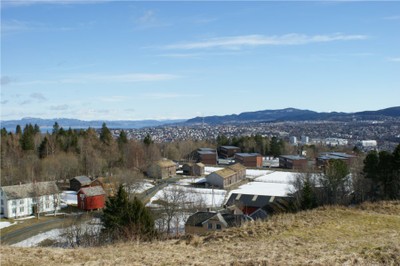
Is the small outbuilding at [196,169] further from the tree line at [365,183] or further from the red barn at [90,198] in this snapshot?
the tree line at [365,183]

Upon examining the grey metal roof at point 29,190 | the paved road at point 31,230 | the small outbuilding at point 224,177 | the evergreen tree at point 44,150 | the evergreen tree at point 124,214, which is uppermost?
the evergreen tree at point 44,150

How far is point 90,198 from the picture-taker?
38219mm

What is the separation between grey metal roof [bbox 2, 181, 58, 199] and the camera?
3597cm

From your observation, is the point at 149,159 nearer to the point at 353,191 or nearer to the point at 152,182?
the point at 152,182

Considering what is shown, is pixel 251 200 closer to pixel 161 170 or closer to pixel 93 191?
pixel 93 191

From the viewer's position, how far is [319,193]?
30.5 meters

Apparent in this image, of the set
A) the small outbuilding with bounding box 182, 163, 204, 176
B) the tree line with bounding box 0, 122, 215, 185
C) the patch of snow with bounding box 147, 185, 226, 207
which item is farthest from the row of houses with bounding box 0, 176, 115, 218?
the small outbuilding with bounding box 182, 163, 204, 176

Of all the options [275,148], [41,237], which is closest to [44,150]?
[41,237]

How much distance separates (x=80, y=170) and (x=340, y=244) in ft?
156

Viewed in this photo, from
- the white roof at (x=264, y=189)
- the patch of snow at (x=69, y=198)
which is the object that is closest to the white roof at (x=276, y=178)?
the white roof at (x=264, y=189)

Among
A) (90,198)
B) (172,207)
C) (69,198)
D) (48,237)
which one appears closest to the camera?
(48,237)

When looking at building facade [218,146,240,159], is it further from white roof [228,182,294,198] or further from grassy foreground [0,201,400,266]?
grassy foreground [0,201,400,266]

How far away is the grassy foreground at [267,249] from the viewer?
8547 millimetres

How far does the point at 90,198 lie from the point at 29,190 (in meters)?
5.72
